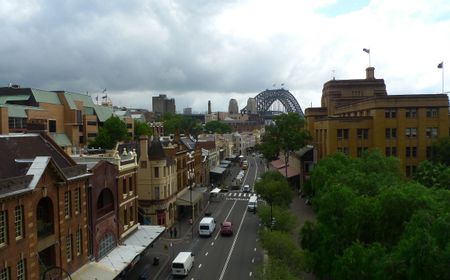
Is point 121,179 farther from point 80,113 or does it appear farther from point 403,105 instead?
point 80,113

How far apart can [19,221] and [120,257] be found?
15207 millimetres

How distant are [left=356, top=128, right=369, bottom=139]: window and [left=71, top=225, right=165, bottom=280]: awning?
128 feet

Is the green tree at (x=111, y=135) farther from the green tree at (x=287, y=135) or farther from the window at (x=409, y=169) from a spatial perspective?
the window at (x=409, y=169)

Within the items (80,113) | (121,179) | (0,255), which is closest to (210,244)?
(121,179)

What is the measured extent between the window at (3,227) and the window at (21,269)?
2.23 m

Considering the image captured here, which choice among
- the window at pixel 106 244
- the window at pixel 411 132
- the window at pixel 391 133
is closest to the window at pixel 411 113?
the window at pixel 411 132

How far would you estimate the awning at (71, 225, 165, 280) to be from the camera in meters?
38.1

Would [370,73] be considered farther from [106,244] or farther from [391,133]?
[106,244]

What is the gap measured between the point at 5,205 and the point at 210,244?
118ft

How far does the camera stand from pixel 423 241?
72.8 ft


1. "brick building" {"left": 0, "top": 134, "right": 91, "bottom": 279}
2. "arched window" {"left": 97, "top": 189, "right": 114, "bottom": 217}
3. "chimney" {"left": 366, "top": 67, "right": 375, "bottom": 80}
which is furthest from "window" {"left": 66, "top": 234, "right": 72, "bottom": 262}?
"chimney" {"left": 366, "top": 67, "right": 375, "bottom": 80}

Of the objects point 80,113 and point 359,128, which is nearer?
point 359,128

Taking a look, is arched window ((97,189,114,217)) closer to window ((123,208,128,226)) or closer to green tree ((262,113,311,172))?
window ((123,208,128,226))

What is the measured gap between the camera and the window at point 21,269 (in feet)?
97.8
